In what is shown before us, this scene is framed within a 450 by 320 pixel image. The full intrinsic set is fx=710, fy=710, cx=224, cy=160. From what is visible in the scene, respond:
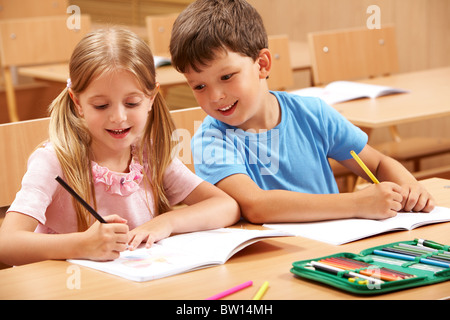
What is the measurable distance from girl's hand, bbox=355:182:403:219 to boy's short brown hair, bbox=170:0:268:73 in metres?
0.42

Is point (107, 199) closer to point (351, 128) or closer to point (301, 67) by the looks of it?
point (351, 128)

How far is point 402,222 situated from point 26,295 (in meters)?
0.72

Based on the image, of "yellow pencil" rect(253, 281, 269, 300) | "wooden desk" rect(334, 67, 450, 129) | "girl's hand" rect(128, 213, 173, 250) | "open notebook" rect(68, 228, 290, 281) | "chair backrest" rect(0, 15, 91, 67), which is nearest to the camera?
"yellow pencil" rect(253, 281, 269, 300)

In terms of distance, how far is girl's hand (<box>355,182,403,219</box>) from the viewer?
1396 millimetres

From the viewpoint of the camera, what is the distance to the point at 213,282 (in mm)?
1068

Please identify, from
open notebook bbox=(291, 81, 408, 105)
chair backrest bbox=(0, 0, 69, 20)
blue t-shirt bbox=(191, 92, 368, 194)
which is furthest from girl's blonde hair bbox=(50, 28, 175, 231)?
chair backrest bbox=(0, 0, 69, 20)

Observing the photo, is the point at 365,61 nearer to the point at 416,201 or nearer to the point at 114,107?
the point at 416,201

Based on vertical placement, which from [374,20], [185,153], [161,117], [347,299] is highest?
[374,20]

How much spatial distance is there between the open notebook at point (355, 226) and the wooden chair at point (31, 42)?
2.90 m

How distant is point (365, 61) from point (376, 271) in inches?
105

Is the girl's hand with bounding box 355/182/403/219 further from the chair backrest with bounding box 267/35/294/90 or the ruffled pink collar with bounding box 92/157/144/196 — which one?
the chair backrest with bounding box 267/35/294/90

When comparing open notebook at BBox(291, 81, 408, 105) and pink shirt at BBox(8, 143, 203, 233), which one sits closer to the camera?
pink shirt at BBox(8, 143, 203, 233)

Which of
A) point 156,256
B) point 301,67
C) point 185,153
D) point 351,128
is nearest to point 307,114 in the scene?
point 351,128
